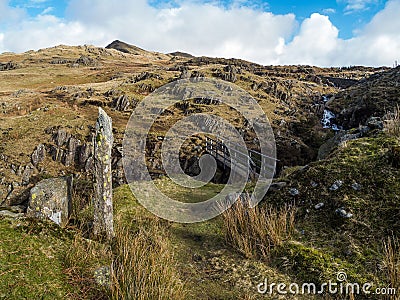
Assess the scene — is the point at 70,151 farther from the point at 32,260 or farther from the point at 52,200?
the point at 32,260

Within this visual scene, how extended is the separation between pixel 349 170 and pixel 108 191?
553cm

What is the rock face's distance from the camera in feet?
19.1

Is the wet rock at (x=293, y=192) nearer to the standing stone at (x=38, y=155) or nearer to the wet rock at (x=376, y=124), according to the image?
Result: the wet rock at (x=376, y=124)

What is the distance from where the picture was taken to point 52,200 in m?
5.98

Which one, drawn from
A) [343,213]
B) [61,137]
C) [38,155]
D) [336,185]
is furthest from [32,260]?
[61,137]

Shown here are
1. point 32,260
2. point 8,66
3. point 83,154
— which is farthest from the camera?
point 8,66

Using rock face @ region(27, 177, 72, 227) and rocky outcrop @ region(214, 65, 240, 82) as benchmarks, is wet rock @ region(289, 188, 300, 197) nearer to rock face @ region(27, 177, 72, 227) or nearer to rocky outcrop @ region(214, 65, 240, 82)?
rock face @ region(27, 177, 72, 227)

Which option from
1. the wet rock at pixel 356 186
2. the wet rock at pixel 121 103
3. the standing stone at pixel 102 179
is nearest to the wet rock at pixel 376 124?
the wet rock at pixel 356 186

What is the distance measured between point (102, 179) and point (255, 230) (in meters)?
3.22

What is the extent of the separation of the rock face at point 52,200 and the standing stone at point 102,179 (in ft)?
2.60

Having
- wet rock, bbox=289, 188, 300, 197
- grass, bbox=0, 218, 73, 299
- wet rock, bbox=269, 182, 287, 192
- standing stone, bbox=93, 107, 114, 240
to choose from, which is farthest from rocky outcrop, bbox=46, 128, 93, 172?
grass, bbox=0, 218, 73, 299

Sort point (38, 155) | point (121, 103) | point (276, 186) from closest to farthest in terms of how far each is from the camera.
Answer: point (276, 186), point (38, 155), point (121, 103)

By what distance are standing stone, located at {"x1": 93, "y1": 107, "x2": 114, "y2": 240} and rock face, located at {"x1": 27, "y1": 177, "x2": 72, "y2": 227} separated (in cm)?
79

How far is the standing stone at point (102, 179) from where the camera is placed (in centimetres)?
587
